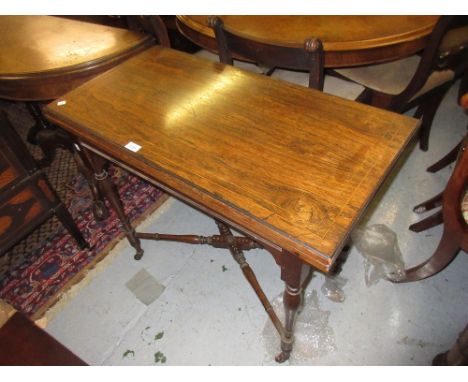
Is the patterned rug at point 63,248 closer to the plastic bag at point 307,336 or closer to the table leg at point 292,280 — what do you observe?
the plastic bag at point 307,336

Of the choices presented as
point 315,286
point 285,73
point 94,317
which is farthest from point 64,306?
point 285,73

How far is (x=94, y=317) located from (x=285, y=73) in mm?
1526

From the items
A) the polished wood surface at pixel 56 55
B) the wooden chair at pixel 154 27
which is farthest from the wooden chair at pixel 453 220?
the polished wood surface at pixel 56 55

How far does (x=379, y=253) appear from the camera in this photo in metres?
1.54

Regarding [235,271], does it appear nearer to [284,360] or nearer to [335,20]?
[284,360]

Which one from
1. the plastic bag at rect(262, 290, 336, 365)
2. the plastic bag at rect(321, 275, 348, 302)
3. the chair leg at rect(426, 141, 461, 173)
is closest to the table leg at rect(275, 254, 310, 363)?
the plastic bag at rect(262, 290, 336, 365)

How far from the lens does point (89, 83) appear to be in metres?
1.15

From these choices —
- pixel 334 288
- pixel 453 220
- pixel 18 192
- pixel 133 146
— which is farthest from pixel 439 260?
pixel 18 192

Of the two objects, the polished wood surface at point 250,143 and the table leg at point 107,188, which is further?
the table leg at point 107,188

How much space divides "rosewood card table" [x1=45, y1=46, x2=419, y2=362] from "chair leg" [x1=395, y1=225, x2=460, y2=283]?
56 centimetres

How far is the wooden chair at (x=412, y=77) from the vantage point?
4.56 ft

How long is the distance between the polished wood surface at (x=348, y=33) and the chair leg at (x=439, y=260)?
730 millimetres

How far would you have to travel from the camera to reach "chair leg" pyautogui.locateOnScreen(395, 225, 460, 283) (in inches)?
45.6

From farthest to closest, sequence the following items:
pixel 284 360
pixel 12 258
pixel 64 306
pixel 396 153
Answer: pixel 12 258, pixel 64 306, pixel 284 360, pixel 396 153
